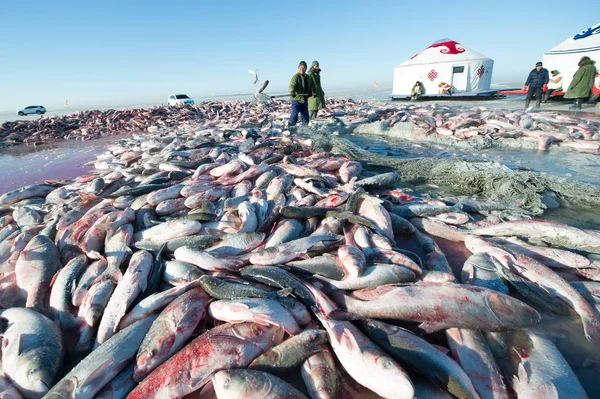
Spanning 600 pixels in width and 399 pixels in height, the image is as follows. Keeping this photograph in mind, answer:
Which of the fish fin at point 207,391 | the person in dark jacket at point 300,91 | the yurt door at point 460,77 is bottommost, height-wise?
the fish fin at point 207,391

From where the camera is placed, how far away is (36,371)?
79.7 inches

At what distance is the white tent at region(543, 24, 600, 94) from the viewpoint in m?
15.8

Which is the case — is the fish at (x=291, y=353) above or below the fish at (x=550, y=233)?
below

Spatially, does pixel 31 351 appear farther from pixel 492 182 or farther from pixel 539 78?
pixel 539 78

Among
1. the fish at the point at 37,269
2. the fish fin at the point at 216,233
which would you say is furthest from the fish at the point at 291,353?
the fish at the point at 37,269

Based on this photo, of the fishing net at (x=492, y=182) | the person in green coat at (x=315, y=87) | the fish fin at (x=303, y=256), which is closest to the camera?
the fish fin at (x=303, y=256)

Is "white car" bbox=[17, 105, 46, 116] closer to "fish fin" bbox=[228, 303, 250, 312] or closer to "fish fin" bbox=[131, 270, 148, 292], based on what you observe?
"fish fin" bbox=[131, 270, 148, 292]

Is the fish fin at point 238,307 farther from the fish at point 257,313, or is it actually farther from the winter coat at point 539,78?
the winter coat at point 539,78

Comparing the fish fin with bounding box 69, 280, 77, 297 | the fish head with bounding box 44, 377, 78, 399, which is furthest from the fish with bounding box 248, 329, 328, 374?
the fish fin with bounding box 69, 280, 77, 297

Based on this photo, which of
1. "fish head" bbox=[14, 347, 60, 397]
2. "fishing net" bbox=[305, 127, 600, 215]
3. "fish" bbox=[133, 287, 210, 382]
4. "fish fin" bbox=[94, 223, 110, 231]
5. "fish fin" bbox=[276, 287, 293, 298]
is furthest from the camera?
"fishing net" bbox=[305, 127, 600, 215]

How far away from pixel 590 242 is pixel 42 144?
18.3m

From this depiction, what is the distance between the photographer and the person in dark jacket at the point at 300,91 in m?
9.91

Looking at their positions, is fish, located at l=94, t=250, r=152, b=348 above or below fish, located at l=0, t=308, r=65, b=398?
above

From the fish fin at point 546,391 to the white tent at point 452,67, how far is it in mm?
26451
